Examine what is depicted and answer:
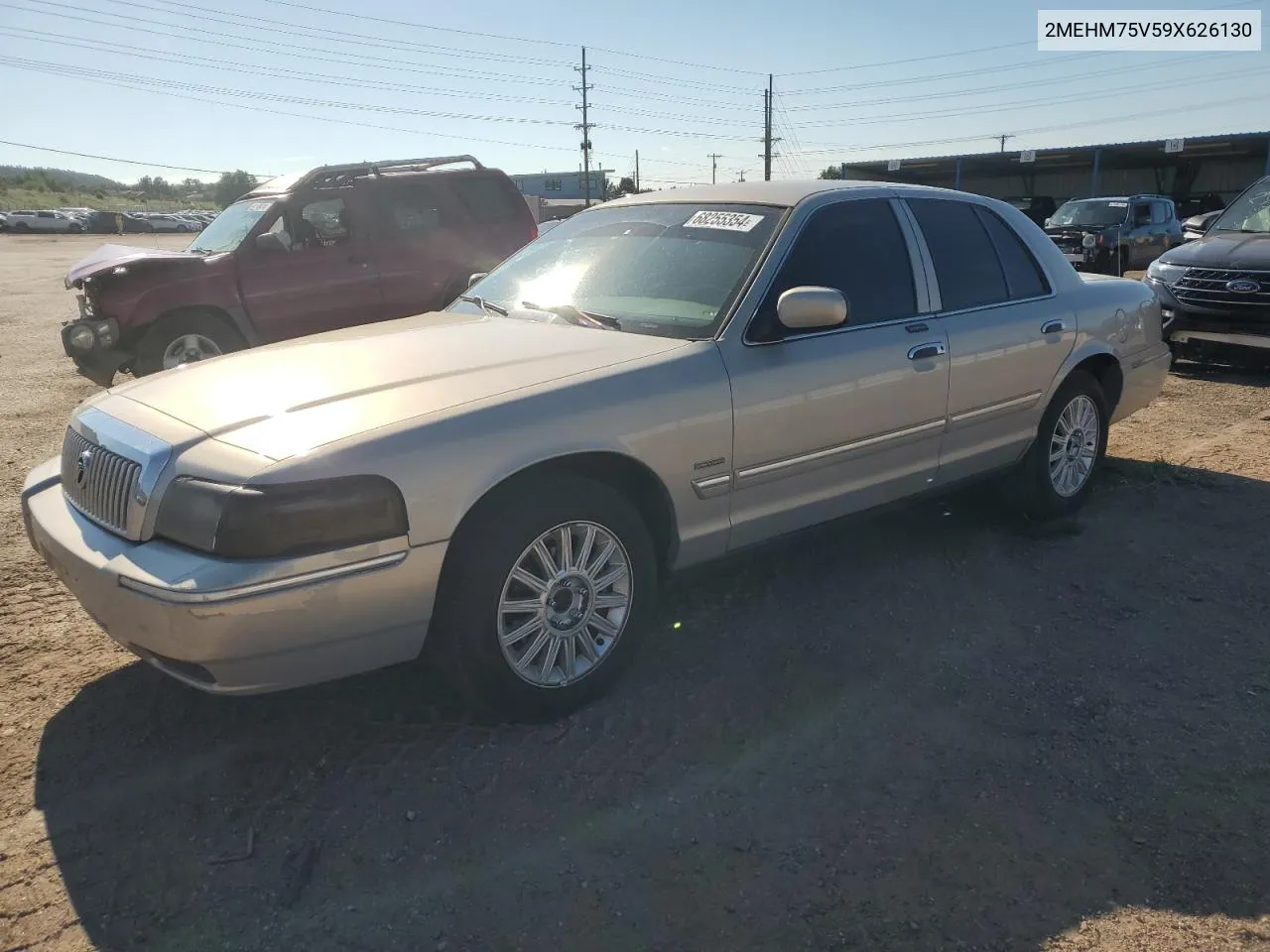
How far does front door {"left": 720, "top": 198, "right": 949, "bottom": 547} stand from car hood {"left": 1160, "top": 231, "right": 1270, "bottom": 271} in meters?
6.11

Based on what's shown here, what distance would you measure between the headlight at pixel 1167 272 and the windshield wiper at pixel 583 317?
7498mm

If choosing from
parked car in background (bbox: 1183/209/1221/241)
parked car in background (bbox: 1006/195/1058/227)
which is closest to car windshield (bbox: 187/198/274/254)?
parked car in background (bbox: 1183/209/1221/241)

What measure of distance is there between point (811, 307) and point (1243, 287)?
7029 mm

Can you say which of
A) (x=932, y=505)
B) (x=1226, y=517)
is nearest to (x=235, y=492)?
(x=932, y=505)

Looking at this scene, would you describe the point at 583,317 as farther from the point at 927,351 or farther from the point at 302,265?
the point at 302,265

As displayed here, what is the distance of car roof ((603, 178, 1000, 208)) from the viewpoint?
409cm

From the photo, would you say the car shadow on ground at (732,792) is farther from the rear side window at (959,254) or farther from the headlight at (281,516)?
the rear side window at (959,254)

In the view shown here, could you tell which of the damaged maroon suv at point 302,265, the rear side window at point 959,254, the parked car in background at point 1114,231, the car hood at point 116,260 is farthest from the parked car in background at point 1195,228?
the car hood at point 116,260

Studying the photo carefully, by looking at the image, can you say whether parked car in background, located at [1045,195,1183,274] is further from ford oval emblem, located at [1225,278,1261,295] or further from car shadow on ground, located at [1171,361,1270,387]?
ford oval emblem, located at [1225,278,1261,295]

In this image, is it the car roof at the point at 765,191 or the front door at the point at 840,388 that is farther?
the car roof at the point at 765,191

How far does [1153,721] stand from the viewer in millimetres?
3230

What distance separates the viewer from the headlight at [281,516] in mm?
2574

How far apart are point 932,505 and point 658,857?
3340 millimetres

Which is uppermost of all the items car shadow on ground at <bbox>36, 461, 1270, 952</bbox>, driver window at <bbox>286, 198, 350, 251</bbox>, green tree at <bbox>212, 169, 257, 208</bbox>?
green tree at <bbox>212, 169, 257, 208</bbox>
